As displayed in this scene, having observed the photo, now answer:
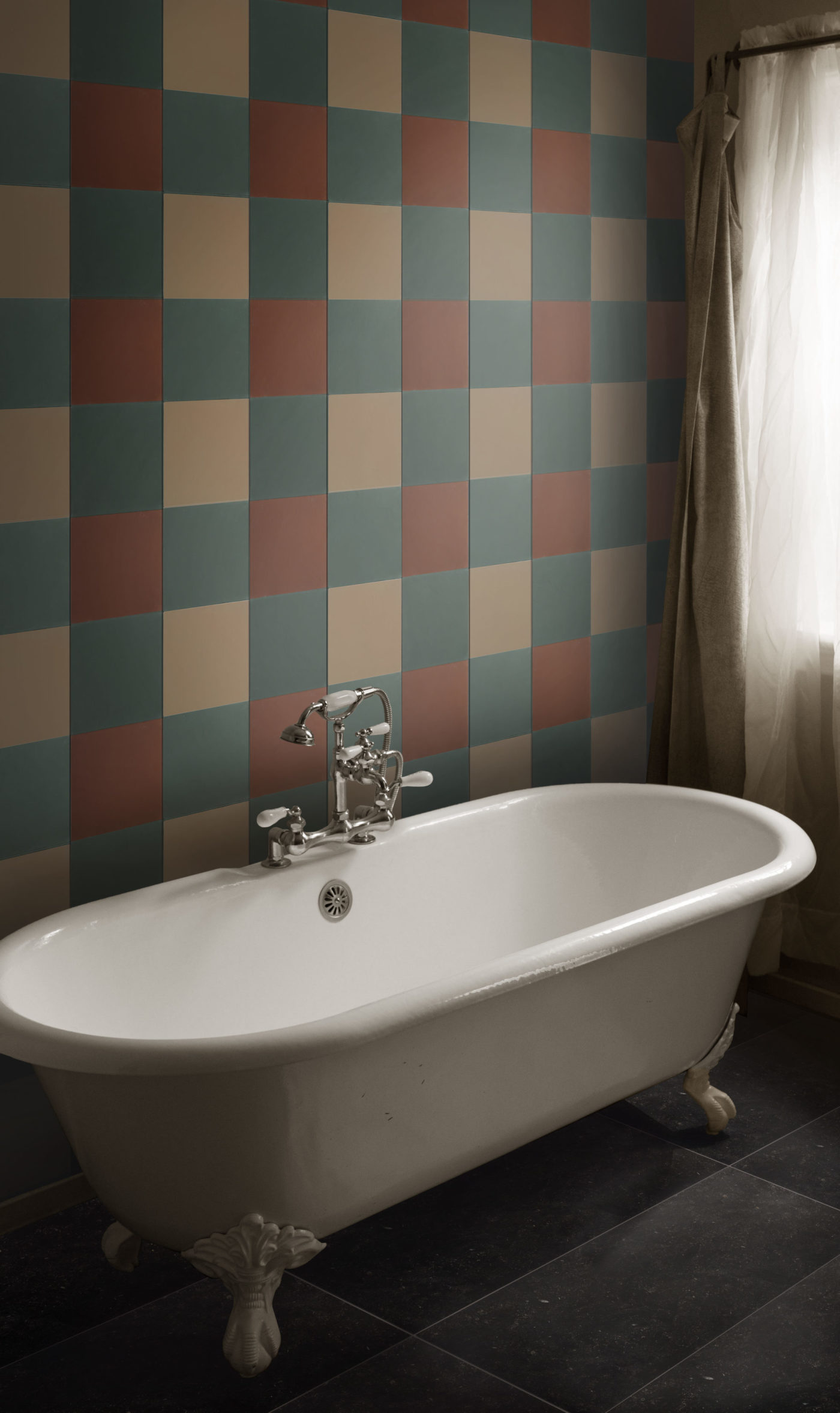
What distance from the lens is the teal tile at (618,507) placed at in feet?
11.2

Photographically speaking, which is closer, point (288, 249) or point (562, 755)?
point (288, 249)

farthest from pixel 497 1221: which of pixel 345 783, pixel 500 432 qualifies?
pixel 500 432

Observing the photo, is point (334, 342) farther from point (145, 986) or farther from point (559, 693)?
→ point (145, 986)

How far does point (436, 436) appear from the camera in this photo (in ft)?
9.95

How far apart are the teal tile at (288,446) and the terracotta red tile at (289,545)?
0.08 ft

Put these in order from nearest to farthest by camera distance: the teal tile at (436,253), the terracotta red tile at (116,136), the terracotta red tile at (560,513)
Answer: the terracotta red tile at (116,136) → the teal tile at (436,253) → the terracotta red tile at (560,513)

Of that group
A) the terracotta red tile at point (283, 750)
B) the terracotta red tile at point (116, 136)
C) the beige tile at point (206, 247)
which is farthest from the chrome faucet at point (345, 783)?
the terracotta red tile at point (116, 136)

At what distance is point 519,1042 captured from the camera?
2.26 meters

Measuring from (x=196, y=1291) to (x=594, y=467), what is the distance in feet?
6.92

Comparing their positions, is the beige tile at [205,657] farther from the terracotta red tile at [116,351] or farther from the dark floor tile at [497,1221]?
the dark floor tile at [497,1221]

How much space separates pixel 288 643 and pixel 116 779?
48 cm

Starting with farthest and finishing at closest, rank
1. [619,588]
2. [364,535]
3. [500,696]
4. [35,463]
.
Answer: [619,588] < [500,696] < [364,535] < [35,463]

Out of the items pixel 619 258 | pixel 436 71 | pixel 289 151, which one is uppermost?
pixel 436 71

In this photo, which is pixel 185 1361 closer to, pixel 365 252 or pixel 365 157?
pixel 365 252
